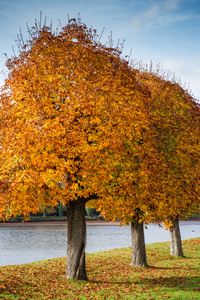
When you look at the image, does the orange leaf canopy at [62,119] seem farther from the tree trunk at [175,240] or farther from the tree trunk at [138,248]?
the tree trunk at [175,240]

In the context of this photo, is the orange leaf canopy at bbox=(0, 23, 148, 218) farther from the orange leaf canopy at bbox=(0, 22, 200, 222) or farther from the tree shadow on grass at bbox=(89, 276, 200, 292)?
the tree shadow on grass at bbox=(89, 276, 200, 292)

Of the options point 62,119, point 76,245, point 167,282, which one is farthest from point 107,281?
point 62,119

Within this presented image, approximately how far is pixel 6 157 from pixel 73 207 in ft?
12.5

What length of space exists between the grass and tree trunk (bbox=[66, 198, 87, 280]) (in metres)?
0.47

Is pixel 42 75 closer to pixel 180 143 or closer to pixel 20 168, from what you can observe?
pixel 20 168

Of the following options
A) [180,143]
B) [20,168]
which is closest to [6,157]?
[20,168]

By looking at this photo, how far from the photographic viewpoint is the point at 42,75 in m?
11.9

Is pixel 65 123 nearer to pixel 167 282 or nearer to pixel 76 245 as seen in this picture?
pixel 76 245

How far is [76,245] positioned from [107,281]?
206cm

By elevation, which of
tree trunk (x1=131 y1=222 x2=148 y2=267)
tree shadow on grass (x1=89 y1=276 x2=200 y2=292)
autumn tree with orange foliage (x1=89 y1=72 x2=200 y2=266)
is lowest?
tree shadow on grass (x1=89 y1=276 x2=200 y2=292)

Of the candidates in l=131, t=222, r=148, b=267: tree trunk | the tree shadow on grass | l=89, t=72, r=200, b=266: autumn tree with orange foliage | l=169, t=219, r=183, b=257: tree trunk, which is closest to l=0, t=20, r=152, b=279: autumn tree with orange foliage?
l=89, t=72, r=200, b=266: autumn tree with orange foliage

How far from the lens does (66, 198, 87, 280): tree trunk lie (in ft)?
41.6

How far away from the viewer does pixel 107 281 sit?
42.5 feet

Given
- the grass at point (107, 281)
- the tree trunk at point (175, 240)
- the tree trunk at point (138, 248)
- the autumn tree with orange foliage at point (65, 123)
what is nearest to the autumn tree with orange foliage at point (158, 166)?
the tree trunk at point (138, 248)
